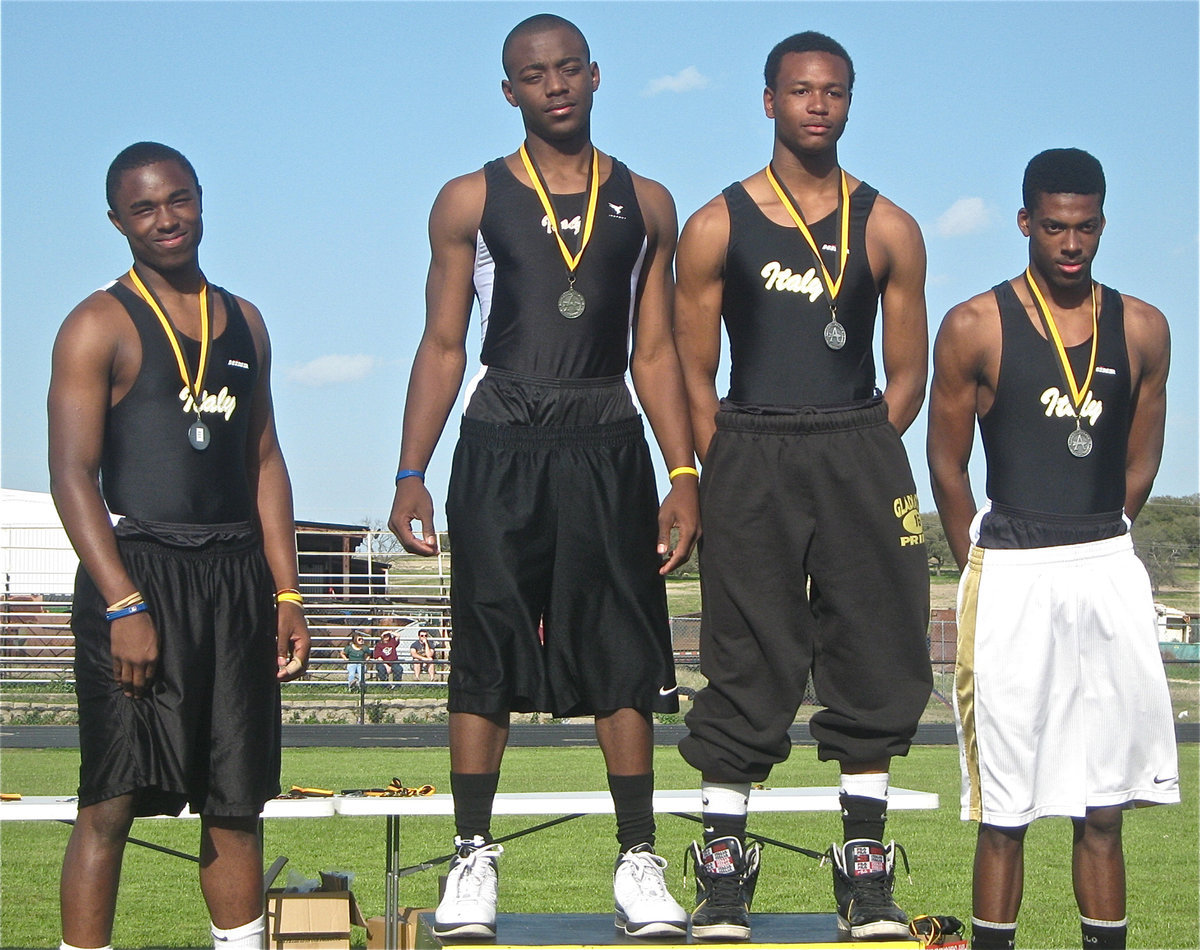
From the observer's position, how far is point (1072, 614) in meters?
4.51

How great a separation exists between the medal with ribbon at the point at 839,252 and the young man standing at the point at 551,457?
45 centimetres

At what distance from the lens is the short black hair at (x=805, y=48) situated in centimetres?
417

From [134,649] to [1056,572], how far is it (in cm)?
280

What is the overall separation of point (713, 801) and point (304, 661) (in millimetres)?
1357

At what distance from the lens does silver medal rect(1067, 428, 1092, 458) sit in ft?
15.0

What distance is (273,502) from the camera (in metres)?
4.61

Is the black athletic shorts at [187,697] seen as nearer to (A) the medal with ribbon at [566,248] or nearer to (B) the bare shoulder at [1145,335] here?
(A) the medal with ribbon at [566,248]

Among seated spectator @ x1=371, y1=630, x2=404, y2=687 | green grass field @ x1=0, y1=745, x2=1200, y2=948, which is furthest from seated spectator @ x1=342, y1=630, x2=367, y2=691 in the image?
green grass field @ x1=0, y1=745, x2=1200, y2=948

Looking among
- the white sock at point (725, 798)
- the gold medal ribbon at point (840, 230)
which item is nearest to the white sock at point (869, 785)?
the white sock at point (725, 798)

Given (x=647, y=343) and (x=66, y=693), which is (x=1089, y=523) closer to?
(x=647, y=343)

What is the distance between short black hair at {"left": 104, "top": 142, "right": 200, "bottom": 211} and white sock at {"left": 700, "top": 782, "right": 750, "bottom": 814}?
243cm

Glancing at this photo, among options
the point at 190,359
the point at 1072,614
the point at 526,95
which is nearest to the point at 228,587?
the point at 190,359

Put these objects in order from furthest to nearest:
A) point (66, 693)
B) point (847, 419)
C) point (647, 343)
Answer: point (66, 693) < point (647, 343) < point (847, 419)

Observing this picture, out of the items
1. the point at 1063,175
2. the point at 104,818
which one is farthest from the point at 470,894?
the point at 1063,175
